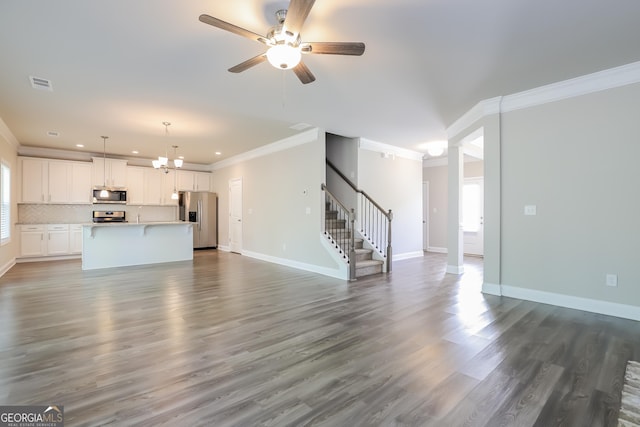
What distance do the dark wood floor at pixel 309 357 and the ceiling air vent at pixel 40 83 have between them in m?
2.70

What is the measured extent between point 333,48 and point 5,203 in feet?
23.9

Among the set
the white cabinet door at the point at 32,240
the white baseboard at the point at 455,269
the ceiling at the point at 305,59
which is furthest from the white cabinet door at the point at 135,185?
the white baseboard at the point at 455,269

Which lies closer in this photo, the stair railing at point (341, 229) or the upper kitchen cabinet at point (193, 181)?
the stair railing at point (341, 229)

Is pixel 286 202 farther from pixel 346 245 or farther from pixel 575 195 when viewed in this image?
pixel 575 195

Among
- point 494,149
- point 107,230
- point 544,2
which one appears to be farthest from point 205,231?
point 544,2

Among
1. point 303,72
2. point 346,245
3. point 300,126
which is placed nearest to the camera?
point 303,72

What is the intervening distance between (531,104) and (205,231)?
8634 millimetres

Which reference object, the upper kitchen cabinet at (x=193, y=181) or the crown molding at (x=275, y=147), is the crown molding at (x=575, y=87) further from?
the upper kitchen cabinet at (x=193, y=181)

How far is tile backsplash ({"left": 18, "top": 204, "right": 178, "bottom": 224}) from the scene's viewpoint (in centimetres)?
739

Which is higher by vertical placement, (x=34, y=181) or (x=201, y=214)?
(x=34, y=181)

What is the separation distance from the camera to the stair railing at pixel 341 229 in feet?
17.3

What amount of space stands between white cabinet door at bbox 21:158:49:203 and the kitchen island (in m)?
2.63

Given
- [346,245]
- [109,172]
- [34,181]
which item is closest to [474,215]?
[346,245]

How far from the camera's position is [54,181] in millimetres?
7461
